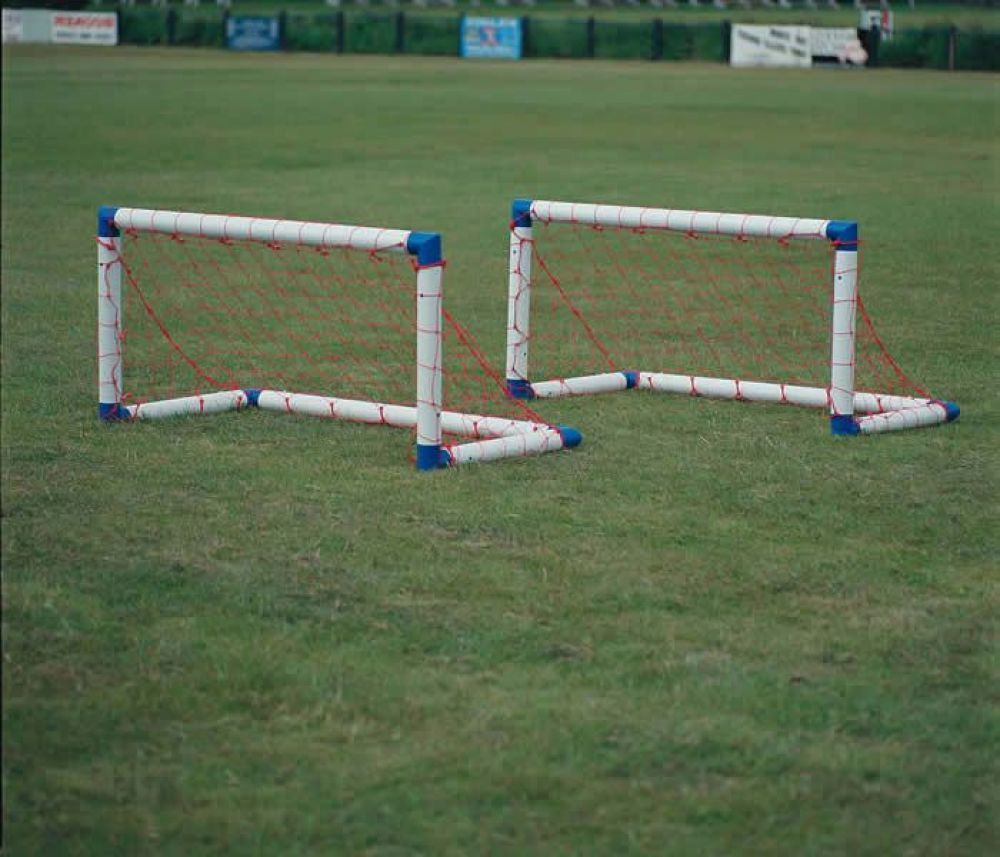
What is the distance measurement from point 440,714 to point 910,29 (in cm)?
4698

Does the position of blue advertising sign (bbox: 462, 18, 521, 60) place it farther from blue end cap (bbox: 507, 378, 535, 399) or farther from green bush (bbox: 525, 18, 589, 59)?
blue end cap (bbox: 507, 378, 535, 399)

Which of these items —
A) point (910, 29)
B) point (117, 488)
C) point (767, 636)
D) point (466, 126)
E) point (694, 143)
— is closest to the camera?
point (767, 636)

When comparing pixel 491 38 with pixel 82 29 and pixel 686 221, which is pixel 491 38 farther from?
pixel 686 221

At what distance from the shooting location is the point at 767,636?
5918 mm

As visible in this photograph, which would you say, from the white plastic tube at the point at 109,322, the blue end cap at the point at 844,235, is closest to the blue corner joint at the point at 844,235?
the blue end cap at the point at 844,235

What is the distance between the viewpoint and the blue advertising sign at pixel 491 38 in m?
57.7

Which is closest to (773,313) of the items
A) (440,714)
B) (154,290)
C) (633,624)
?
(154,290)

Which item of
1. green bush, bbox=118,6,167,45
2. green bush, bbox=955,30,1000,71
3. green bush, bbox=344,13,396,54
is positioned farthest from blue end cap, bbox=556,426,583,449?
green bush, bbox=118,6,167,45

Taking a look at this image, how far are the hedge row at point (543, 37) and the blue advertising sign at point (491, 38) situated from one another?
0.30 meters

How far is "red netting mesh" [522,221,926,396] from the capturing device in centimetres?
1129

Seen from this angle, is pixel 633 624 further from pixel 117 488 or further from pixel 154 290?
pixel 154 290

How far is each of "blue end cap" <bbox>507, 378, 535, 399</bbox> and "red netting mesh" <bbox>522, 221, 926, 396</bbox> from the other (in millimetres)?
786

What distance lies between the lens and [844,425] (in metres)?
9.04

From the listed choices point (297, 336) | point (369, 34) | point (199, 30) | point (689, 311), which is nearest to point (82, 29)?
point (199, 30)
